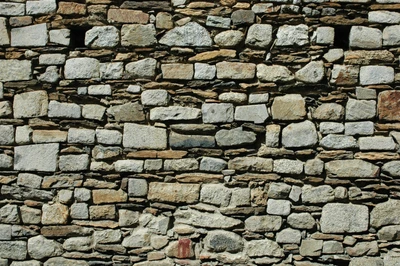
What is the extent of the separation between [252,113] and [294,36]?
659 mm

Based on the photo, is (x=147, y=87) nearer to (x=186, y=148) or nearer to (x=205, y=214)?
(x=186, y=148)

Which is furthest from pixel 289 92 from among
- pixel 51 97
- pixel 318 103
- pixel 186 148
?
pixel 51 97

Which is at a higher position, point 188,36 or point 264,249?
point 188,36

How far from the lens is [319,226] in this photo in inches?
130

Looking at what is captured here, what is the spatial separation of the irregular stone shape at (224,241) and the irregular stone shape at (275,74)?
1199 mm

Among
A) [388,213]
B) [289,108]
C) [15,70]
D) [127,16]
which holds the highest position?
[127,16]

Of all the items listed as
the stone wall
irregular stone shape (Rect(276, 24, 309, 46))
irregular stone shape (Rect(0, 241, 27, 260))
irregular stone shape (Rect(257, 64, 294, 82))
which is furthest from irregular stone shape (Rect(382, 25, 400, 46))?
irregular stone shape (Rect(0, 241, 27, 260))

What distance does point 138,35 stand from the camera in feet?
11.2

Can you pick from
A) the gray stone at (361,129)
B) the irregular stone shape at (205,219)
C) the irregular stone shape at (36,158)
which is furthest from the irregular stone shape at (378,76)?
the irregular stone shape at (36,158)

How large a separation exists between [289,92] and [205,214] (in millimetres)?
1118

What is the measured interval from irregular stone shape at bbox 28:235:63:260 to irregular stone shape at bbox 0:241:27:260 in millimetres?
70

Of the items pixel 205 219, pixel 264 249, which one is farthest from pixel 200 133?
pixel 264 249

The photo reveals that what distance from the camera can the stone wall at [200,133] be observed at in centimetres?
330

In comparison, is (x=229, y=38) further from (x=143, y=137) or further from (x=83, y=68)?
(x=83, y=68)
